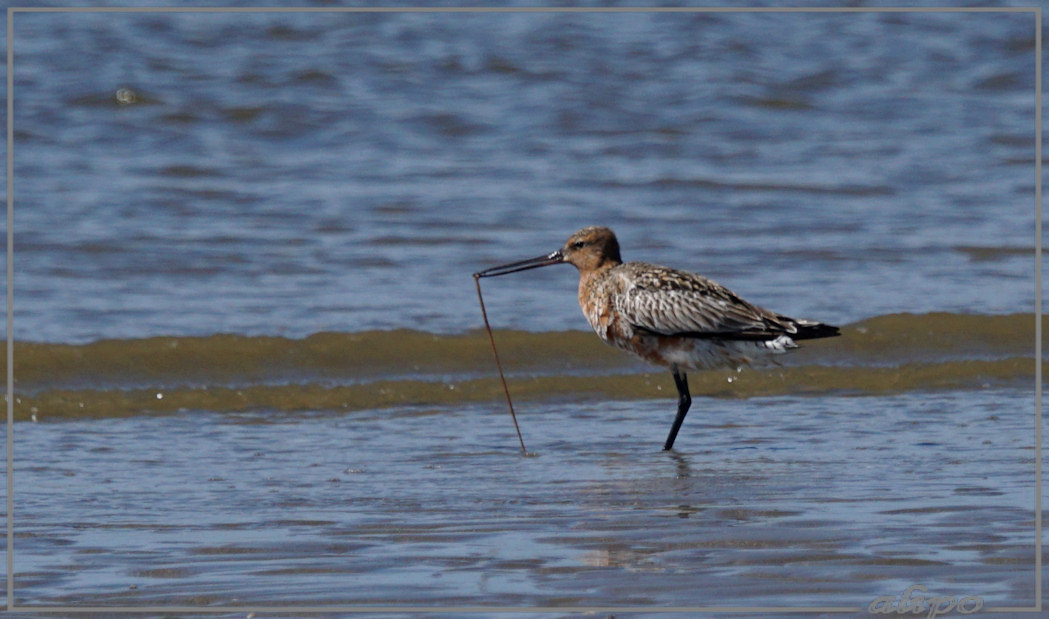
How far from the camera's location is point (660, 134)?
13.5 m

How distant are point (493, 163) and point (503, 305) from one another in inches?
137

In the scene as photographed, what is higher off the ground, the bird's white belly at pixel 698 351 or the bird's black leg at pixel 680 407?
the bird's white belly at pixel 698 351


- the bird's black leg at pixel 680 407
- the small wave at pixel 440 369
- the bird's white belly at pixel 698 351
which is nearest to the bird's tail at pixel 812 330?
the bird's white belly at pixel 698 351

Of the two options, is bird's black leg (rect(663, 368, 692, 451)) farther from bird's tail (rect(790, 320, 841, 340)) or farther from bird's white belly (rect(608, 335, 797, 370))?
bird's tail (rect(790, 320, 841, 340))

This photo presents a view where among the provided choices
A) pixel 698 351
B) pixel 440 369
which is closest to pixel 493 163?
Result: pixel 440 369

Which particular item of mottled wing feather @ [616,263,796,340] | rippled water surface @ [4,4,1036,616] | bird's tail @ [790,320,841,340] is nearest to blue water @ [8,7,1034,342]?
rippled water surface @ [4,4,1036,616]

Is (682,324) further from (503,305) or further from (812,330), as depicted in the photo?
(503,305)

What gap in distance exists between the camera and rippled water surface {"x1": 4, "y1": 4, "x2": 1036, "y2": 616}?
4.53 meters

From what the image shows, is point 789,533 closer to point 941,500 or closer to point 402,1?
point 941,500

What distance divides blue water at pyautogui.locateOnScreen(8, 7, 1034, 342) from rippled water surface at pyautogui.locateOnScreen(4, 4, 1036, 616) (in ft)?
0.14

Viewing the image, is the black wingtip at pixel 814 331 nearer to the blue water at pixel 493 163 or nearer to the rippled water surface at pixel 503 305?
the rippled water surface at pixel 503 305

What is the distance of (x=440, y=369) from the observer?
8172mm

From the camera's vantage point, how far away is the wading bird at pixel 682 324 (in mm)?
6546

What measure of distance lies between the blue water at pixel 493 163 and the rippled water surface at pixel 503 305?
4 cm
